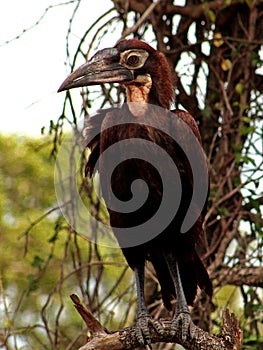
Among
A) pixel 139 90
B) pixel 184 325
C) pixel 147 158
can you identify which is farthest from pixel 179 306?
pixel 139 90

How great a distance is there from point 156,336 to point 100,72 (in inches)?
51.9

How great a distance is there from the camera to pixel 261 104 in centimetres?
514

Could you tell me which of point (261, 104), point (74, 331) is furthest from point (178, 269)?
point (74, 331)

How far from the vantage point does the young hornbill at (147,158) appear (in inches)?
147

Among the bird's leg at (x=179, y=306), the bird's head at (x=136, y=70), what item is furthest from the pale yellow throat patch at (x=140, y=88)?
the bird's leg at (x=179, y=306)

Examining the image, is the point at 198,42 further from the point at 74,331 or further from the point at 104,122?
the point at 74,331

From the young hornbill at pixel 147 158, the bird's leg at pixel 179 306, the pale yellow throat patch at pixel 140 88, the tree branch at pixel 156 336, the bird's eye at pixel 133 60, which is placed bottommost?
the tree branch at pixel 156 336

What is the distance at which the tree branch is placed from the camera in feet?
11.1

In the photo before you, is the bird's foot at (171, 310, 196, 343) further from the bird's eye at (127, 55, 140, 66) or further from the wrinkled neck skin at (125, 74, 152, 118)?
the bird's eye at (127, 55, 140, 66)

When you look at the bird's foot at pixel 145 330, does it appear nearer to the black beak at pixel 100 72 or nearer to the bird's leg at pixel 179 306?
the bird's leg at pixel 179 306

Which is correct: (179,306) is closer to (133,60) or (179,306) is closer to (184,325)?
(184,325)

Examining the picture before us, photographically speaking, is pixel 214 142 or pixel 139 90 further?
pixel 214 142

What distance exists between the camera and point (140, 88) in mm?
3961

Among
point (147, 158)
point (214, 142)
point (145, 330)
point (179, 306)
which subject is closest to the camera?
point (145, 330)
